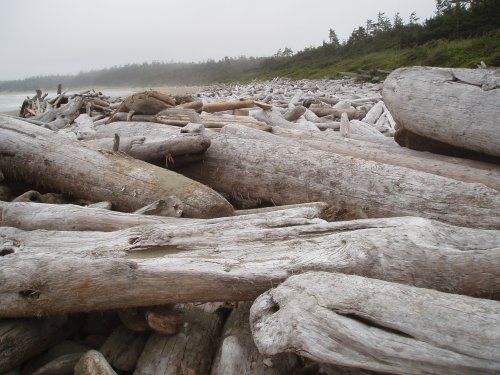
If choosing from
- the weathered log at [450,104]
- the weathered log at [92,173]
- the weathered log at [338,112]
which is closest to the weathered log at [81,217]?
the weathered log at [92,173]

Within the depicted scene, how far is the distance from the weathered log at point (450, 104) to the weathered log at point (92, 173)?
6.94 ft

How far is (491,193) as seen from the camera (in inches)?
106

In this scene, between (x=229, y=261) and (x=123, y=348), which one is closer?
(x=229, y=261)

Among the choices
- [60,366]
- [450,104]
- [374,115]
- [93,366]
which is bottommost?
[60,366]

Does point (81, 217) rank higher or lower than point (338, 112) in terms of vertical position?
lower

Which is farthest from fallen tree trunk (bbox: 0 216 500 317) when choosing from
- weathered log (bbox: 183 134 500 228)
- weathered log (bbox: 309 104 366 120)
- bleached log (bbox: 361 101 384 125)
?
weathered log (bbox: 309 104 366 120)

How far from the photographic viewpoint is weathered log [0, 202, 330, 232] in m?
2.71

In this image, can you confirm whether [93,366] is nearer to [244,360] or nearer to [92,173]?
[244,360]

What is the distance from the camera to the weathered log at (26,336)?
6.93 feet

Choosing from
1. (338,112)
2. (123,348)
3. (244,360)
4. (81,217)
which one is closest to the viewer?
(244,360)

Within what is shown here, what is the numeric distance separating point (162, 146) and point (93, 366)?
8.29 ft

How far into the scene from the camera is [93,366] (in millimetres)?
1893

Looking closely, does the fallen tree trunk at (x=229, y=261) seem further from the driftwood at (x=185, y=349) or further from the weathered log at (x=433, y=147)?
the weathered log at (x=433, y=147)

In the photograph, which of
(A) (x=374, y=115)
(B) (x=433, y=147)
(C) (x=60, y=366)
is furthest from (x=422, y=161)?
(A) (x=374, y=115)
